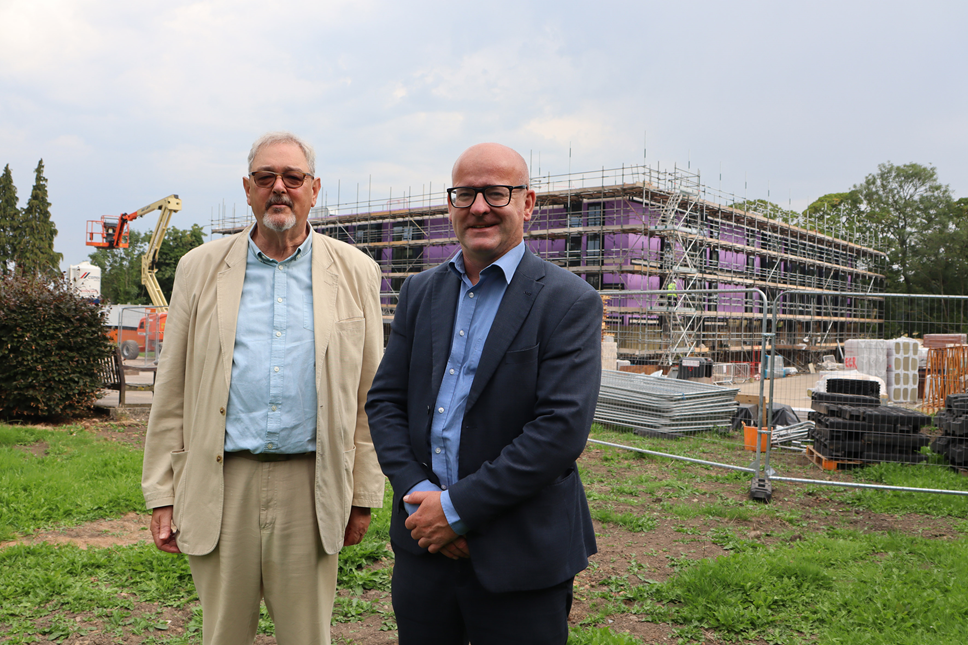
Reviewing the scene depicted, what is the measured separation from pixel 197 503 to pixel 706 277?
34156 mm

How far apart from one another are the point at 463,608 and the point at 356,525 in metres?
0.80

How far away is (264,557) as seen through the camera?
2455 millimetres

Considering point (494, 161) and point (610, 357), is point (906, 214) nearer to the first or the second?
point (610, 357)

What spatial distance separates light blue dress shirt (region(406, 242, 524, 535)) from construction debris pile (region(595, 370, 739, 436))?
26.9ft

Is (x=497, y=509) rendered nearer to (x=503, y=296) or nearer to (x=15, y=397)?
(x=503, y=296)

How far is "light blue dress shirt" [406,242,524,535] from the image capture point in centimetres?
203

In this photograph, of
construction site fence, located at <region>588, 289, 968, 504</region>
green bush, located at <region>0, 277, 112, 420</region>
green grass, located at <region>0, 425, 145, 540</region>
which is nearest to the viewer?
green grass, located at <region>0, 425, 145, 540</region>

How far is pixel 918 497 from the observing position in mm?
6812

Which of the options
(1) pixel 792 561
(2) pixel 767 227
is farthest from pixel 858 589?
(2) pixel 767 227

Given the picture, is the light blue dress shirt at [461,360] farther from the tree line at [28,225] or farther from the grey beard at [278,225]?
the tree line at [28,225]

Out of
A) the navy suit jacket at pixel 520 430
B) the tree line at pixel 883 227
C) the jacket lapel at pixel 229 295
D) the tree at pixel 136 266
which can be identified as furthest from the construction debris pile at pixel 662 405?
the tree at pixel 136 266

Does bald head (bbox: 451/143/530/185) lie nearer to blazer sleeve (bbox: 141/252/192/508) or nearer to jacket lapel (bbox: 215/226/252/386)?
jacket lapel (bbox: 215/226/252/386)

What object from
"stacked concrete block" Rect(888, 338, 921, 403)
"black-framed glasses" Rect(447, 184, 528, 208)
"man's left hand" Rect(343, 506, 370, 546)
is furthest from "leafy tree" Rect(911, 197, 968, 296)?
"black-framed glasses" Rect(447, 184, 528, 208)

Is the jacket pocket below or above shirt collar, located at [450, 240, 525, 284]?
below
